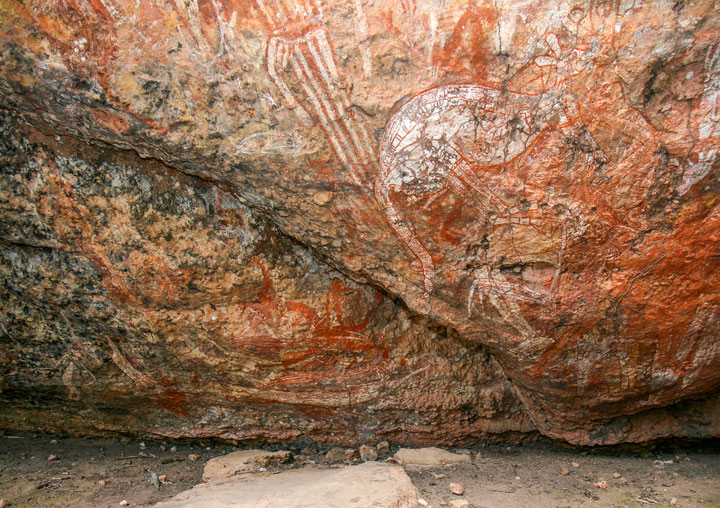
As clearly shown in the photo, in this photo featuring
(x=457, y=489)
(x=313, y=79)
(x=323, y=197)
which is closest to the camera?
(x=313, y=79)

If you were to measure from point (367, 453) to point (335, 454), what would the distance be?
0.17m

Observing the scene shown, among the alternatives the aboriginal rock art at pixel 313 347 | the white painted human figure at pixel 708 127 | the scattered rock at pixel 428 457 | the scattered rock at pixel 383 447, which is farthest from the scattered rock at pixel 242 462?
the white painted human figure at pixel 708 127

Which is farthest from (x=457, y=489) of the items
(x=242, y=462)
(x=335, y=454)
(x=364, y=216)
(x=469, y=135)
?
(x=469, y=135)

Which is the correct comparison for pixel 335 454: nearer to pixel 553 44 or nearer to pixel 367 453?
pixel 367 453

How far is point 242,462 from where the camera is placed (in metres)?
2.74

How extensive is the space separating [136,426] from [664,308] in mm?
2699

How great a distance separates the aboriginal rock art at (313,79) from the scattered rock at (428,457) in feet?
4.93

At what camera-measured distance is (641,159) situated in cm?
187

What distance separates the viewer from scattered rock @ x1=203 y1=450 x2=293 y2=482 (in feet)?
8.75

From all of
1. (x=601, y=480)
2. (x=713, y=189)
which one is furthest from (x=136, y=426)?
(x=713, y=189)

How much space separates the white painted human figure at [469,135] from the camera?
1824mm

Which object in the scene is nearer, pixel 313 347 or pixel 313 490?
pixel 313 490

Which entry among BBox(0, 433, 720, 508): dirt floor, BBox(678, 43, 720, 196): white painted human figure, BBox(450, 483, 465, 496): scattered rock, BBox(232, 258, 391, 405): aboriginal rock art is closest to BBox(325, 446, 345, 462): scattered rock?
BBox(0, 433, 720, 508): dirt floor

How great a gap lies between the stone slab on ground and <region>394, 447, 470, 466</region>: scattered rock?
20 cm
